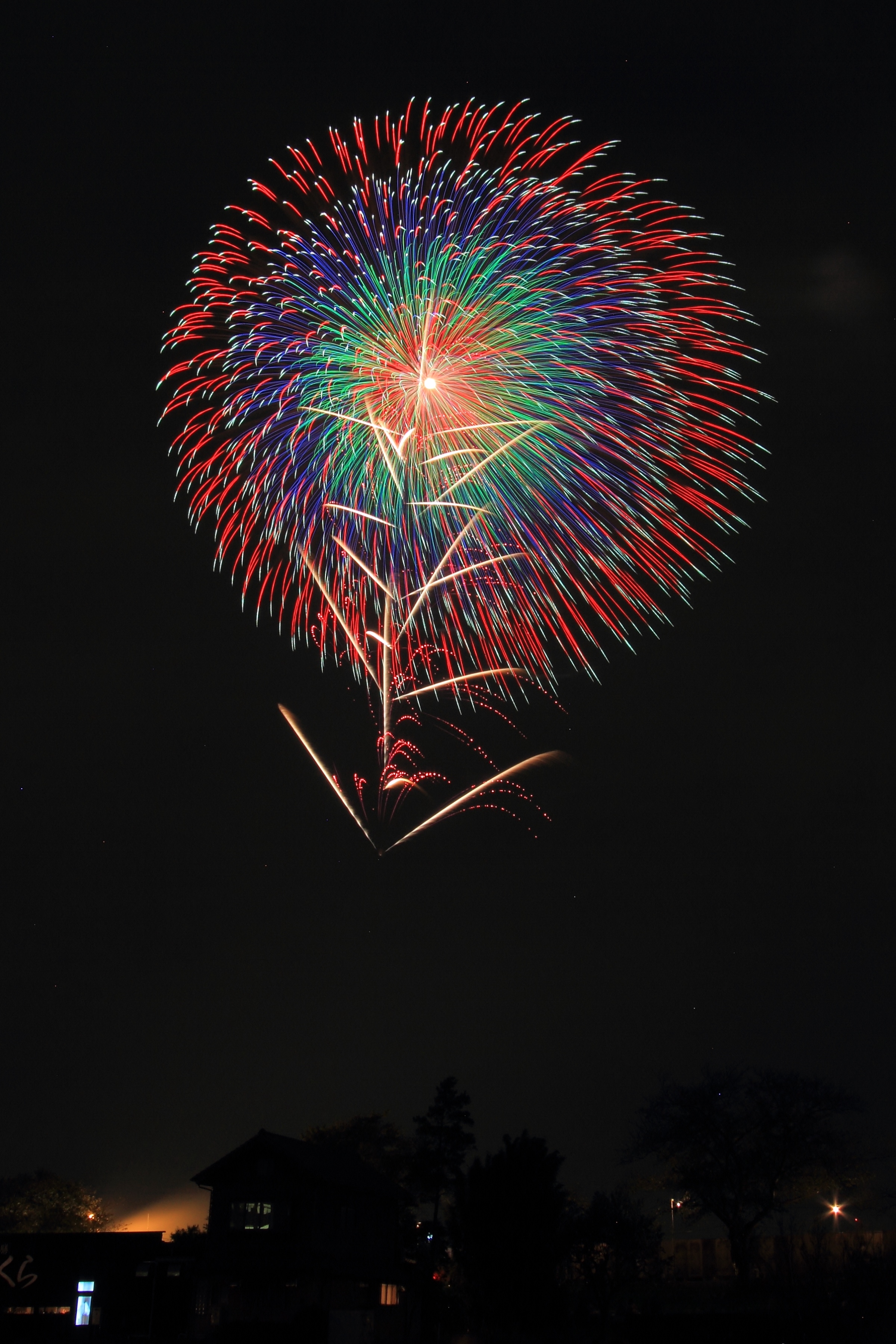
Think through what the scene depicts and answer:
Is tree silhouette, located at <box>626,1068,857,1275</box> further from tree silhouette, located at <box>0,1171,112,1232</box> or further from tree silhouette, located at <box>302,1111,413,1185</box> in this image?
tree silhouette, located at <box>0,1171,112,1232</box>

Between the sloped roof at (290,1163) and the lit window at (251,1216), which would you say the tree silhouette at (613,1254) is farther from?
the lit window at (251,1216)

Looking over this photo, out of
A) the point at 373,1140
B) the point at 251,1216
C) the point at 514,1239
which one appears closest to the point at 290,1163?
the point at 251,1216

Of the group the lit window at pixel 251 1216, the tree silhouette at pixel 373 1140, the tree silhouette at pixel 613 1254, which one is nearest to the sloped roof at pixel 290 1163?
the lit window at pixel 251 1216

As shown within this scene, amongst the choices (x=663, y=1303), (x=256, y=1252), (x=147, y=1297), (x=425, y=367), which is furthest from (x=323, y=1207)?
(x=425, y=367)

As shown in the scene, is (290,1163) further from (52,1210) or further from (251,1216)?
(52,1210)

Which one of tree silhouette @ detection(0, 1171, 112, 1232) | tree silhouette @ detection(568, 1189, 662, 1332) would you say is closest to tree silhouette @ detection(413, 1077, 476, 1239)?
tree silhouette @ detection(568, 1189, 662, 1332)

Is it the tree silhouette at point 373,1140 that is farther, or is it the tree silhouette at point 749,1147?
the tree silhouette at point 373,1140

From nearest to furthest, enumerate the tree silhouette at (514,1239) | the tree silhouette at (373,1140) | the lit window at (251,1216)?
the tree silhouette at (514,1239) → the lit window at (251,1216) → the tree silhouette at (373,1140)
